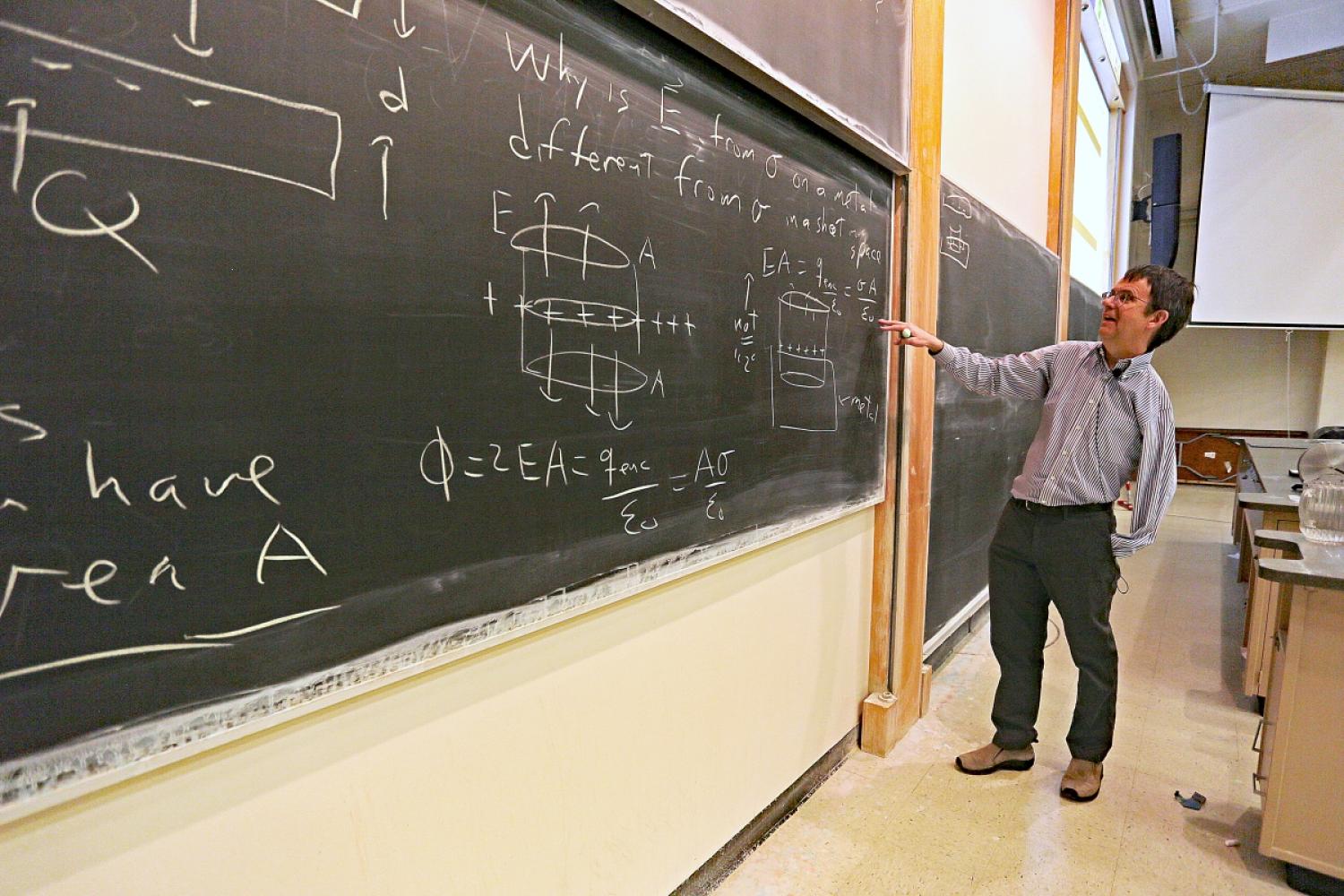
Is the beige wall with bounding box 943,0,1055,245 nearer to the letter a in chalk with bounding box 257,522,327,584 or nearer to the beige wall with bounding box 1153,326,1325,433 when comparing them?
the letter a in chalk with bounding box 257,522,327,584

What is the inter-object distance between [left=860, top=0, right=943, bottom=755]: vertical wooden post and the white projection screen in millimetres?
6078

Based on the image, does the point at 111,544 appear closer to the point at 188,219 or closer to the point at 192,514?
the point at 192,514

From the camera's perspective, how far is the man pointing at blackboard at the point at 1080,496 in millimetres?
1914

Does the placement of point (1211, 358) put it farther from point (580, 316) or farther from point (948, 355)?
point (580, 316)

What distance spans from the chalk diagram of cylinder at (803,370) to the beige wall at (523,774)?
1.10 ft

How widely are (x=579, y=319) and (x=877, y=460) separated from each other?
1344 mm

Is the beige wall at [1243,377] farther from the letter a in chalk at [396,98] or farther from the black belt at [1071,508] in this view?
the letter a in chalk at [396,98]

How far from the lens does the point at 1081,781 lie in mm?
2049

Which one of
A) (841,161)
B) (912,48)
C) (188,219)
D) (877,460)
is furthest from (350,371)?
(912,48)

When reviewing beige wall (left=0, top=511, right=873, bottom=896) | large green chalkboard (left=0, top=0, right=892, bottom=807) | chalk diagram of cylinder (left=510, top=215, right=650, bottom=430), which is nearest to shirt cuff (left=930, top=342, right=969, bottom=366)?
beige wall (left=0, top=511, right=873, bottom=896)

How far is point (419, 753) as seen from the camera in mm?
1011

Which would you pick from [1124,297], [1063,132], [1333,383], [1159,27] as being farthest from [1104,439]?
[1333,383]

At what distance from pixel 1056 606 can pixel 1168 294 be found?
0.93 m

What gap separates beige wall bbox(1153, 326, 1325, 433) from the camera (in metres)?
7.03
